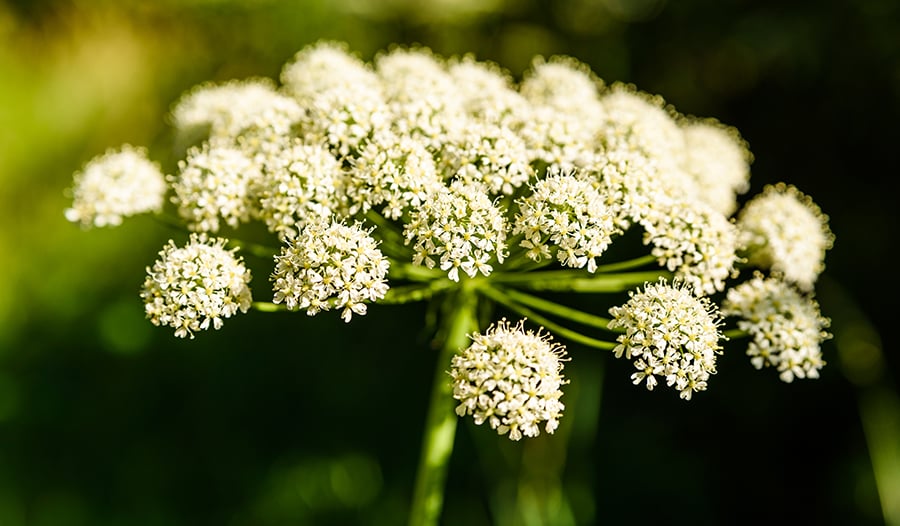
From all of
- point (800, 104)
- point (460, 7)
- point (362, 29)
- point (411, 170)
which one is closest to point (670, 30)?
point (800, 104)

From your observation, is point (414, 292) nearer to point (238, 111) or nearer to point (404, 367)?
point (238, 111)

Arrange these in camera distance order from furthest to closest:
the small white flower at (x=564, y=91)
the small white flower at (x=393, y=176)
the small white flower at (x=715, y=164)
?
the small white flower at (x=715, y=164)
the small white flower at (x=564, y=91)
the small white flower at (x=393, y=176)

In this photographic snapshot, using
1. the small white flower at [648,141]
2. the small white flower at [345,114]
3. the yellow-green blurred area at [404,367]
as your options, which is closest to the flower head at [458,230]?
the small white flower at [345,114]

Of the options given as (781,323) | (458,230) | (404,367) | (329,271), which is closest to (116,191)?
(329,271)

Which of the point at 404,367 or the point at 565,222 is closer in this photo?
the point at 565,222

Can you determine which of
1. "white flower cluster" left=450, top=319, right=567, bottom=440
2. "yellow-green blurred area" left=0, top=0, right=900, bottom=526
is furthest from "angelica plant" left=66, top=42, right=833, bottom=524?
"yellow-green blurred area" left=0, top=0, right=900, bottom=526

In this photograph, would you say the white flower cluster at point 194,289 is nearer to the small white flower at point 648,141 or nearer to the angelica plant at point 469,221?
the angelica plant at point 469,221
